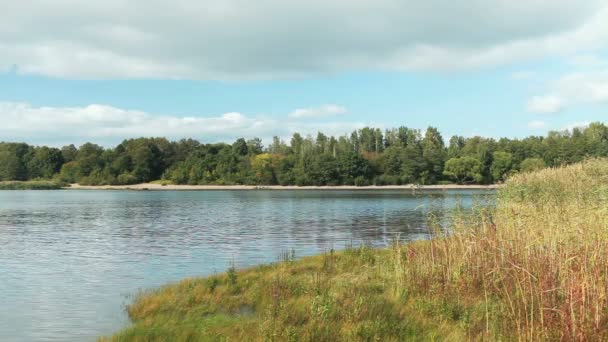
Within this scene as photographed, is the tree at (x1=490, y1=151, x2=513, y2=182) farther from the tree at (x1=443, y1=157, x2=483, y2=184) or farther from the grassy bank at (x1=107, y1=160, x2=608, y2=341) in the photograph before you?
the grassy bank at (x1=107, y1=160, x2=608, y2=341)

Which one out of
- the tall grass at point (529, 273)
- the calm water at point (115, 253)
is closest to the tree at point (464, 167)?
the calm water at point (115, 253)

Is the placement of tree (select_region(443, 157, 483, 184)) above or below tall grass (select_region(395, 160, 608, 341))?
above

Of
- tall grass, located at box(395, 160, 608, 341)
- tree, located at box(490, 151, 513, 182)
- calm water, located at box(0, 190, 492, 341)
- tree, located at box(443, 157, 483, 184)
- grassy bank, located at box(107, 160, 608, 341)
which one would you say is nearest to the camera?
tall grass, located at box(395, 160, 608, 341)

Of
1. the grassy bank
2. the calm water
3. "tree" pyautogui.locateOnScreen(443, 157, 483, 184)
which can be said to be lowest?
the calm water

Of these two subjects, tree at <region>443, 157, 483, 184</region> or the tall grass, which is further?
tree at <region>443, 157, 483, 184</region>

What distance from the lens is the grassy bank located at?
11.6 metres

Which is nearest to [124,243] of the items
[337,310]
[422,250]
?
[422,250]

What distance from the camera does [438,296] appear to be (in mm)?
Answer: 15102

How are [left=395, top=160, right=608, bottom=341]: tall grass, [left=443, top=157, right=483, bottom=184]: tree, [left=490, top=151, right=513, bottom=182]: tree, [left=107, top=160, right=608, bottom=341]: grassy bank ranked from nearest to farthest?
[left=395, top=160, right=608, bottom=341]: tall grass → [left=107, top=160, right=608, bottom=341]: grassy bank → [left=490, top=151, right=513, bottom=182]: tree → [left=443, top=157, right=483, bottom=184]: tree

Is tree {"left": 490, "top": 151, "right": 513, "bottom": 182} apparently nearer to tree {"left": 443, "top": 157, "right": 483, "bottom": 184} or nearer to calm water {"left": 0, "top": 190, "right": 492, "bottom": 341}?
tree {"left": 443, "top": 157, "right": 483, "bottom": 184}

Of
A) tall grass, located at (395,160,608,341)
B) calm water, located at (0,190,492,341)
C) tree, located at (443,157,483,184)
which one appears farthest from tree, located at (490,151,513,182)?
tall grass, located at (395,160,608,341)

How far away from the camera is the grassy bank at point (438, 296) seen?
1159 centimetres

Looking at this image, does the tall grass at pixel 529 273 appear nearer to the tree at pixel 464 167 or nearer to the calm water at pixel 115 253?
the calm water at pixel 115 253

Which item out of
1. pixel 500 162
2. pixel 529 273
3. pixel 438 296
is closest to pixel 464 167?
pixel 500 162
